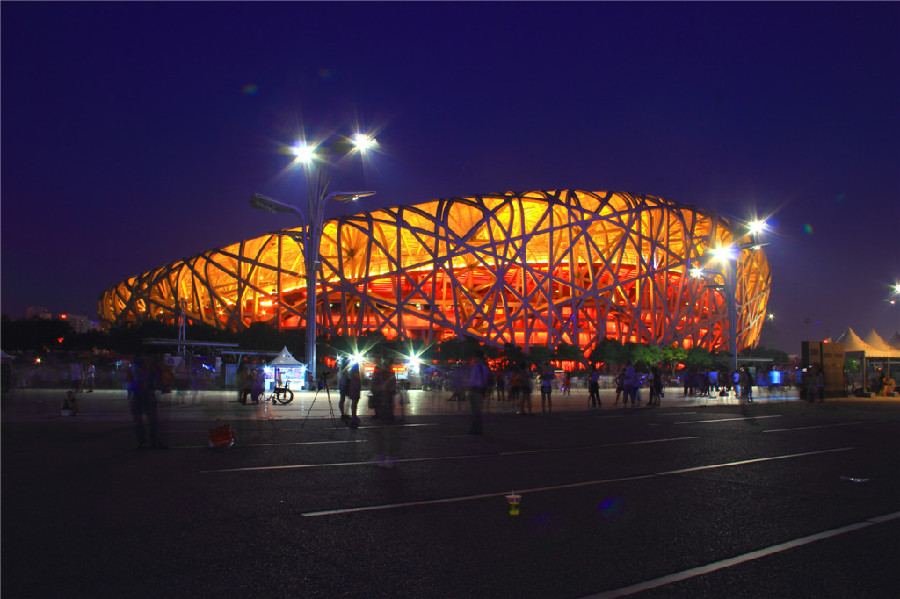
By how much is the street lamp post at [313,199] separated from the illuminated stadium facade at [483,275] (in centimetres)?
3436

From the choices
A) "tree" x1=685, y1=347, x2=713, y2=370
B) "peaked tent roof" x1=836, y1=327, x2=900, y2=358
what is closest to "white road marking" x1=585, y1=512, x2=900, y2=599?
"peaked tent roof" x1=836, y1=327, x2=900, y2=358

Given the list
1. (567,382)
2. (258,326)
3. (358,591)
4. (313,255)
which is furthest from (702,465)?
(258,326)

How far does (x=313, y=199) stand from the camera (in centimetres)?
2636

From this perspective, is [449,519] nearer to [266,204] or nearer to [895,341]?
[266,204]

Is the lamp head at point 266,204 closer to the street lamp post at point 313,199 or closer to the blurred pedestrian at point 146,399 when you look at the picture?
the street lamp post at point 313,199

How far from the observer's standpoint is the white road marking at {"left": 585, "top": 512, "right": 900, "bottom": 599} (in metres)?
3.76

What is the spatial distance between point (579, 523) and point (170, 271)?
73.2m

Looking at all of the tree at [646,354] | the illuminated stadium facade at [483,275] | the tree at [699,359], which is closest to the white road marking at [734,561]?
the tree at [646,354]

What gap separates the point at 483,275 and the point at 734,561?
63315 mm

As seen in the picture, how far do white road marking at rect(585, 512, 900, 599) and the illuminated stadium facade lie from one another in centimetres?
5556

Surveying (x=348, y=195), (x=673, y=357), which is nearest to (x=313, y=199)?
(x=348, y=195)

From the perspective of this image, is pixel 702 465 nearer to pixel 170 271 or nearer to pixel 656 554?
pixel 656 554

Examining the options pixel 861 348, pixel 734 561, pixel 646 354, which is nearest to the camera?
pixel 734 561

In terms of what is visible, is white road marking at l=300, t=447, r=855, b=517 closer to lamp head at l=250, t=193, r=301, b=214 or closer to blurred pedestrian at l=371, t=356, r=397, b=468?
blurred pedestrian at l=371, t=356, r=397, b=468
